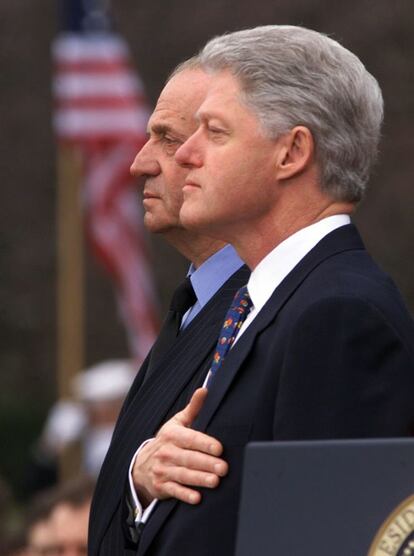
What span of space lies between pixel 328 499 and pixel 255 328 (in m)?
0.70

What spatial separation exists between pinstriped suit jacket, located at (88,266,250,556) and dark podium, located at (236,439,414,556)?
0.92 m

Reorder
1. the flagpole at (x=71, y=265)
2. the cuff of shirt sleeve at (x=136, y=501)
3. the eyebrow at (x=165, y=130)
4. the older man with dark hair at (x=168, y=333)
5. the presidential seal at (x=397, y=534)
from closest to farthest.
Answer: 1. the presidential seal at (x=397, y=534)
2. the cuff of shirt sleeve at (x=136, y=501)
3. the older man with dark hair at (x=168, y=333)
4. the eyebrow at (x=165, y=130)
5. the flagpole at (x=71, y=265)

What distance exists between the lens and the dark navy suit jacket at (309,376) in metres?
2.93

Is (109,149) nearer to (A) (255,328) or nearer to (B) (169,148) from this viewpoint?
(B) (169,148)

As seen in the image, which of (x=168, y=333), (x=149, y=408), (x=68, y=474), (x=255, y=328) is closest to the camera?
(x=255, y=328)

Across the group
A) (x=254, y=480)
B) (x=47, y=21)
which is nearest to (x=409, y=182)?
(x=47, y=21)

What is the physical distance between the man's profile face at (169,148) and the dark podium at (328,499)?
4.79ft

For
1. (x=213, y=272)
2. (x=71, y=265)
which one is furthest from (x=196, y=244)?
(x=71, y=265)

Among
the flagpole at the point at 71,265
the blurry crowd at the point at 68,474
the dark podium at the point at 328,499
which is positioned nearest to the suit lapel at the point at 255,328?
the dark podium at the point at 328,499

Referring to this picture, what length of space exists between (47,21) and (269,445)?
16.5m

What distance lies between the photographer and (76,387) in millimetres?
12125

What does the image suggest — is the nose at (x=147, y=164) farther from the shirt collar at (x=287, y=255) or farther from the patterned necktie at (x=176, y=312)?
the shirt collar at (x=287, y=255)

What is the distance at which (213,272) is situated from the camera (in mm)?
3887

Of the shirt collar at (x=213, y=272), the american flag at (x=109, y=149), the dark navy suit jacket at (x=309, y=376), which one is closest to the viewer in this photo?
the dark navy suit jacket at (x=309, y=376)
